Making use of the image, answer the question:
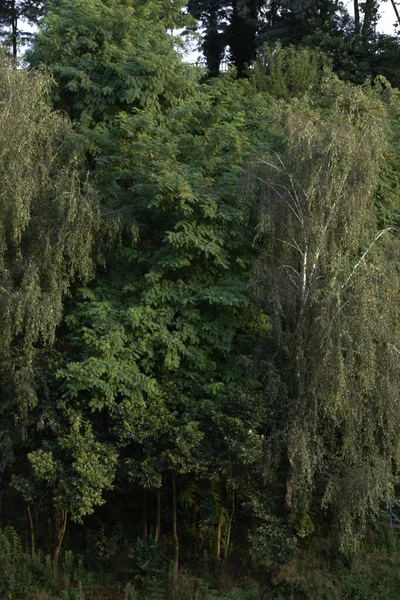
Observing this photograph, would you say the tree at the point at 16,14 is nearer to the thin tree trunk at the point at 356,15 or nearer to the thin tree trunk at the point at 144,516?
the thin tree trunk at the point at 356,15

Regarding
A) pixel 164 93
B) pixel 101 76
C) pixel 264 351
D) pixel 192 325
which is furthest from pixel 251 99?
pixel 264 351

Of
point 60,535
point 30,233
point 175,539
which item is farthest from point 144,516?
point 30,233

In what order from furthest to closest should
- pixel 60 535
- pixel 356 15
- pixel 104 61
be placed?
pixel 356 15 < pixel 104 61 < pixel 60 535

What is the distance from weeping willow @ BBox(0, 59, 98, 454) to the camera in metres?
13.0

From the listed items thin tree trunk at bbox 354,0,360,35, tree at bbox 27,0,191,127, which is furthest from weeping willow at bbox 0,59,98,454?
thin tree trunk at bbox 354,0,360,35

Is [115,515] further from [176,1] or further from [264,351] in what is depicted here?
[176,1]

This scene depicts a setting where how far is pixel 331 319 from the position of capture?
1174 centimetres


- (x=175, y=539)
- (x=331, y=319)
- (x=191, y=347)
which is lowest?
(x=175, y=539)

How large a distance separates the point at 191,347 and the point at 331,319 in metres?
3.93

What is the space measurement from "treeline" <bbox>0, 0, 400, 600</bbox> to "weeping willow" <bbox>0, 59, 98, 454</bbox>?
0.04m

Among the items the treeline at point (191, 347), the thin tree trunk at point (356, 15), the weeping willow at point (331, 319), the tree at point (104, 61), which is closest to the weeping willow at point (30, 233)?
the treeline at point (191, 347)

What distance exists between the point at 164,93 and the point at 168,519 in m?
10.2

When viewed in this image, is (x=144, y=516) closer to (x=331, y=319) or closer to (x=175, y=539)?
(x=175, y=539)

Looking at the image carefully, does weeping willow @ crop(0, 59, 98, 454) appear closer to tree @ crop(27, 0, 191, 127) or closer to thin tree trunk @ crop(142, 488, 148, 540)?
tree @ crop(27, 0, 191, 127)
